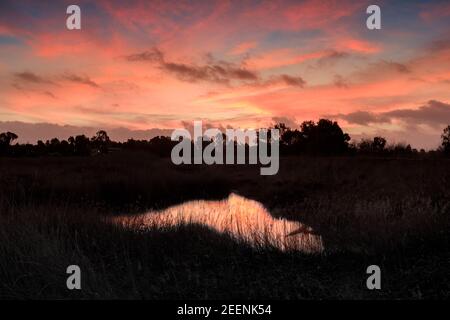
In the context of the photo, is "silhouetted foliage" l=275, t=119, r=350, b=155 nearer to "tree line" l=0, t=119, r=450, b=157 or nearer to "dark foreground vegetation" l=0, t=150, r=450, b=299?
"tree line" l=0, t=119, r=450, b=157

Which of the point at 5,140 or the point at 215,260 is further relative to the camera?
the point at 5,140

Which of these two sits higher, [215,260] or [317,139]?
[317,139]

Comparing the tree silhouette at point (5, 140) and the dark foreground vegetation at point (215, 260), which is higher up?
the tree silhouette at point (5, 140)

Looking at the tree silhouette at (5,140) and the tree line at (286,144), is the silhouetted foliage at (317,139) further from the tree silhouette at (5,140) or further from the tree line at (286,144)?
the tree silhouette at (5,140)

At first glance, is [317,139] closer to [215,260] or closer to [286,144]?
[286,144]

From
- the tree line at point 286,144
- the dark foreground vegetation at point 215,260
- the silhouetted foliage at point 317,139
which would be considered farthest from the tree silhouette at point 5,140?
the dark foreground vegetation at point 215,260

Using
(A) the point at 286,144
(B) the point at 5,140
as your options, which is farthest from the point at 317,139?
(B) the point at 5,140

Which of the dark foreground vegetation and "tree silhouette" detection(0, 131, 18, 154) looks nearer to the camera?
the dark foreground vegetation

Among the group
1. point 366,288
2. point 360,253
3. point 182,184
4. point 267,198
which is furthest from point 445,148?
point 366,288

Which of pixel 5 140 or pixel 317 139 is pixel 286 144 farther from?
pixel 5 140

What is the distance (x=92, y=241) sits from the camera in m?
10.3

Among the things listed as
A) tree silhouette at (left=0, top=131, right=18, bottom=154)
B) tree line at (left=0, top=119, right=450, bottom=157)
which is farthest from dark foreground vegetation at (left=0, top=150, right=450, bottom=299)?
tree silhouette at (left=0, top=131, right=18, bottom=154)

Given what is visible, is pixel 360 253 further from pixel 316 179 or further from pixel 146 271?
pixel 316 179

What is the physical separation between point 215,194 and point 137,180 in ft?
19.3
